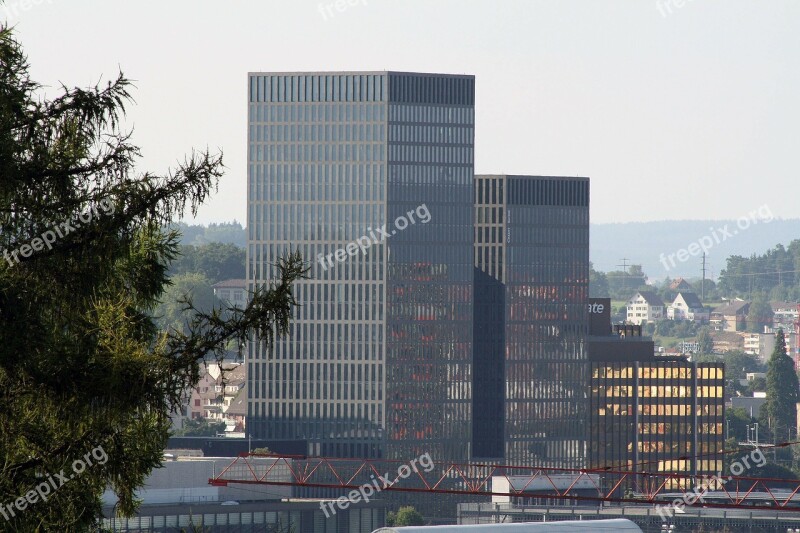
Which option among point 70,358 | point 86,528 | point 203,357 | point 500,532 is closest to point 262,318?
point 203,357

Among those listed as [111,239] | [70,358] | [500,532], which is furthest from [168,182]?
[500,532]

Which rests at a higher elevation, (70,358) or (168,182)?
(168,182)

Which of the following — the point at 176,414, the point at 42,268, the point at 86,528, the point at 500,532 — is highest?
the point at 42,268

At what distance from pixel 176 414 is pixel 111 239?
9.94 ft

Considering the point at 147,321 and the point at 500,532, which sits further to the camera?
the point at 500,532

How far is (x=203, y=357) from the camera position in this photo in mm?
27250

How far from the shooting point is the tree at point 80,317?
26.2 metres

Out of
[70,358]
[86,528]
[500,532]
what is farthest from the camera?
[500,532]

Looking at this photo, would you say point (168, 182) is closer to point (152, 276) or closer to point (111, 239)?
point (111, 239)

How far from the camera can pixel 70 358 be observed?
85.9 feet

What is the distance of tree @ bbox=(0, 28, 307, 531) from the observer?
26.2m

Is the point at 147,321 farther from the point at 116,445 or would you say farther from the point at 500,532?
the point at 500,532

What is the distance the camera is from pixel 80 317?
2719 centimetres

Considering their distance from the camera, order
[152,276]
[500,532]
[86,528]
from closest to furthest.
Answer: [86,528] < [152,276] < [500,532]
